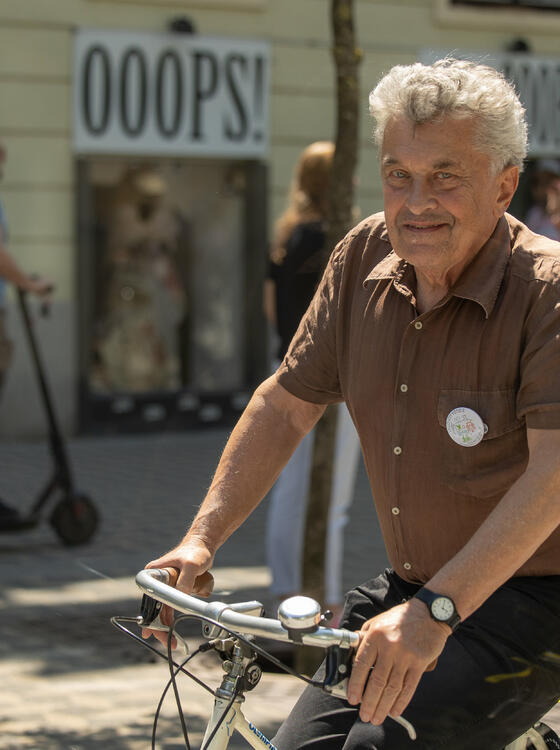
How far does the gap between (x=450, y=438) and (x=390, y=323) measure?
273 millimetres

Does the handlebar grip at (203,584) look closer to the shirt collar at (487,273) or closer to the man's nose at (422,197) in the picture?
the shirt collar at (487,273)

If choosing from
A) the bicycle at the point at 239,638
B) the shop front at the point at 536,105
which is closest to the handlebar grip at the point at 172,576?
the bicycle at the point at 239,638

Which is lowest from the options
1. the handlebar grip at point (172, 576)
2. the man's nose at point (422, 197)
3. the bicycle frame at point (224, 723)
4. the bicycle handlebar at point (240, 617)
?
the bicycle frame at point (224, 723)

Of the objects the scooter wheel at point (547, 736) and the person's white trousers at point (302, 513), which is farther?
the person's white trousers at point (302, 513)

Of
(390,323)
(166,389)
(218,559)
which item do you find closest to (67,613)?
(218,559)

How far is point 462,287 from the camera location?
2.37 m

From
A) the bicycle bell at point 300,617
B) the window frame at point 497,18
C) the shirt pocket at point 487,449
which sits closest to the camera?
the bicycle bell at point 300,617

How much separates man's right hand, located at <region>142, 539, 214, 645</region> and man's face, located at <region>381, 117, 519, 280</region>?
666 millimetres

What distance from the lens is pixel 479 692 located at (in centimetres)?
226

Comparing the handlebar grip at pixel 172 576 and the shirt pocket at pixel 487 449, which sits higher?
the shirt pocket at pixel 487 449

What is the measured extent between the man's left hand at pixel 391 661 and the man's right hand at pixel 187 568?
45 centimetres

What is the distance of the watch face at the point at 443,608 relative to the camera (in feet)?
6.81

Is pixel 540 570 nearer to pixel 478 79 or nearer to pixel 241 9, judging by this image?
pixel 478 79

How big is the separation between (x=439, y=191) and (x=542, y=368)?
36 cm
